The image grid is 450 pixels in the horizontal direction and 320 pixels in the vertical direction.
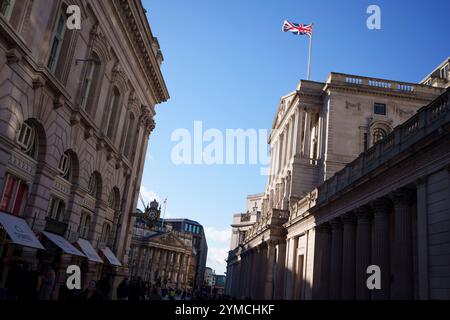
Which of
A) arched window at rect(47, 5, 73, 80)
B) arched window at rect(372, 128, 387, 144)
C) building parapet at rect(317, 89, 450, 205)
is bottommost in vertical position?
building parapet at rect(317, 89, 450, 205)

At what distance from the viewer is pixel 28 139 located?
714 inches

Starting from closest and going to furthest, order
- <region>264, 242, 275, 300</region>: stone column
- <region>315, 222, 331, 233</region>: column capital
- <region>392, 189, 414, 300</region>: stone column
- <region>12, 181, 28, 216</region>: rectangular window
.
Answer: <region>392, 189, 414, 300</region>: stone column
<region>12, 181, 28, 216</region>: rectangular window
<region>315, 222, 331, 233</region>: column capital
<region>264, 242, 275, 300</region>: stone column

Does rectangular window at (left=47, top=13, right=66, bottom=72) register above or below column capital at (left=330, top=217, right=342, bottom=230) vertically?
above

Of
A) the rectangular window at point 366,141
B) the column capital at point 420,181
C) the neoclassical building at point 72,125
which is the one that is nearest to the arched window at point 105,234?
the neoclassical building at point 72,125

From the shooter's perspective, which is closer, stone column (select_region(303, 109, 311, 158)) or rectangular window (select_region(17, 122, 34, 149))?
rectangular window (select_region(17, 122, 34, 149))

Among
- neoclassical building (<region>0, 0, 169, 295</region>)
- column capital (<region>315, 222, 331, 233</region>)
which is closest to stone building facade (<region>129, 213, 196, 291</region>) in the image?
neoclassical building (<region>0, 0, 169, 295</region>)

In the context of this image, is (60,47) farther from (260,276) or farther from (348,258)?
(260,276)

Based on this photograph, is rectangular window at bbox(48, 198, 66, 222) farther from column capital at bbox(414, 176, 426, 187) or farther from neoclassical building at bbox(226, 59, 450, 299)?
column capital at bbox(414, 176, 426, 187)

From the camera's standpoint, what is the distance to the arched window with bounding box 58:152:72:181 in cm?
2180

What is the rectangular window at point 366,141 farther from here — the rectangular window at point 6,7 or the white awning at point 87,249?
the rectangular window at point 6,7

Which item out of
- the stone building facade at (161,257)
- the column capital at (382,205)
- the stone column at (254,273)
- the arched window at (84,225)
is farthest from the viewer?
the stone building facade at (161,257)

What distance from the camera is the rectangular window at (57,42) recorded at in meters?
19.5

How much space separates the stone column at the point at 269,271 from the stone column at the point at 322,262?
468 inches

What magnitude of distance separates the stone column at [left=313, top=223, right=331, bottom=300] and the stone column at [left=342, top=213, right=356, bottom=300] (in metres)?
3.04
